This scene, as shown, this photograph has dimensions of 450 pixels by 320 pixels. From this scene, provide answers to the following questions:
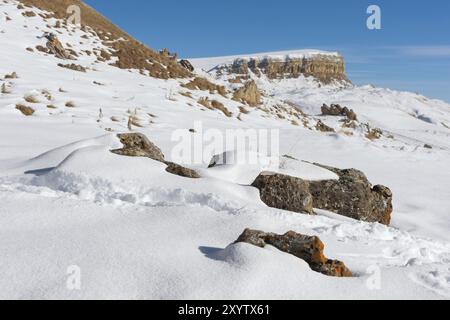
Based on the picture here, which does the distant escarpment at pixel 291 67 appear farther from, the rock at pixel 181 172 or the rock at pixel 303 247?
the rock at pixel 303 247

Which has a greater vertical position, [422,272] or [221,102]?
[221,102]

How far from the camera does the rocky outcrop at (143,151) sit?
6.15 meters

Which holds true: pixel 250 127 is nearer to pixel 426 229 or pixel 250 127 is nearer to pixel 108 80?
pixel 108 80

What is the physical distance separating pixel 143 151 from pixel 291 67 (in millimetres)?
98316

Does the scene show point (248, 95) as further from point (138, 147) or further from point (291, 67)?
point (291, 67)

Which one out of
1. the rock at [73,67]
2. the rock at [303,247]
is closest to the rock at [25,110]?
the rock at [73,67]

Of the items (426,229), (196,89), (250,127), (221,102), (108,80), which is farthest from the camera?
(196,89)

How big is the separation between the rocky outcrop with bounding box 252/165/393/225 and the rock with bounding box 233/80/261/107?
15454 mm

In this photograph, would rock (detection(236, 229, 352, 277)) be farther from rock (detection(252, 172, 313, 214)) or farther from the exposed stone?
the exposed stone

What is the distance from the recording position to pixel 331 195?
265 inches

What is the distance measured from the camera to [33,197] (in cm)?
469
